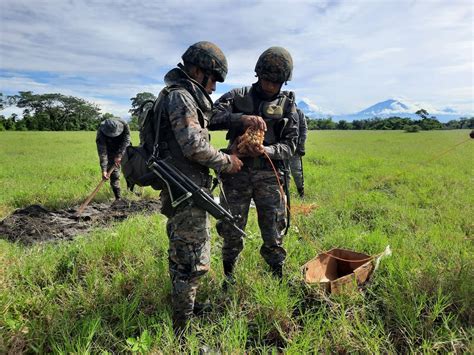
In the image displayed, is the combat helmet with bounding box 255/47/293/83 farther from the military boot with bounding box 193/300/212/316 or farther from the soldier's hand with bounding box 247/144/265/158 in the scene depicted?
the military boot with bounding box 193/300/212/316

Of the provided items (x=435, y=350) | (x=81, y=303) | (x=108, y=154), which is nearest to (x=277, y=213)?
(x=435, y=350)

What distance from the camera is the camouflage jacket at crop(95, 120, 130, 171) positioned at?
663 centimetres

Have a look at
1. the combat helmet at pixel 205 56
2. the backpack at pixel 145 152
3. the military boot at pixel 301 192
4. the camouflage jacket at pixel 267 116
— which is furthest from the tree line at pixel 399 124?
the backpack at pixel 145 152

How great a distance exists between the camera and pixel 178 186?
7.82ft

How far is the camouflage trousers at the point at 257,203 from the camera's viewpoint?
3.08 meters

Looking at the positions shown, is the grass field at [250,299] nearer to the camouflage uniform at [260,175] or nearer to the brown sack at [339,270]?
the brown sack at [339,270]

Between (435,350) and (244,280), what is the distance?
1609 mm

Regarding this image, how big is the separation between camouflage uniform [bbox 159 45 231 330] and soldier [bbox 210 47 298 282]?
0.51 meters

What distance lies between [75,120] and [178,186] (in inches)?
2467

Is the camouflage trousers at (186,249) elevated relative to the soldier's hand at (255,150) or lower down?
lower down

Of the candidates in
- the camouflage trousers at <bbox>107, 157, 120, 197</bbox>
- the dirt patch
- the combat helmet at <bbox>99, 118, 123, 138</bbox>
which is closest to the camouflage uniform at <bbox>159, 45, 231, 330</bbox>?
the dirt patch

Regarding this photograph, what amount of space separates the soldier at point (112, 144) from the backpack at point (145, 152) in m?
4.18

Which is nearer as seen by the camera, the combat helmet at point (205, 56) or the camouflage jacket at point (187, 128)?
the camouflage jacket at point (187, 128)

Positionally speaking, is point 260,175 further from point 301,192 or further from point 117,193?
point 117,193
